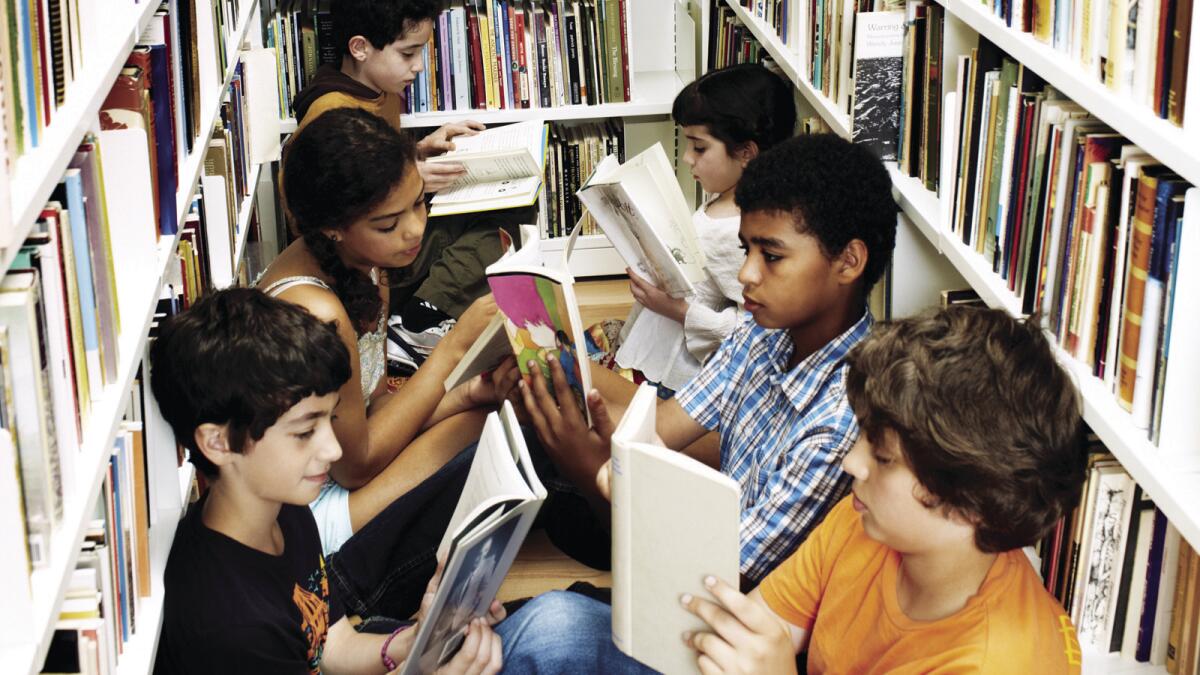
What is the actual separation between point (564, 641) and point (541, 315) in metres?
0.52

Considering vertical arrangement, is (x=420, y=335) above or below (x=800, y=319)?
below

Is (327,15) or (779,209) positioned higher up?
(327,15)

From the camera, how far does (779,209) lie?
177cm

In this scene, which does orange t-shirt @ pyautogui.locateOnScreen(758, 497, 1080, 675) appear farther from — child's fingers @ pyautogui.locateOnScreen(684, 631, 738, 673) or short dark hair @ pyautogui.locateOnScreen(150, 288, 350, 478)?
short dark hair @ pyautogui.locateOnScreen(150, 288, 350, 478)

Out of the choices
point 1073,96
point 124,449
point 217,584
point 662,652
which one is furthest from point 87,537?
point 1073,96

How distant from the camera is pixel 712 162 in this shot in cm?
274

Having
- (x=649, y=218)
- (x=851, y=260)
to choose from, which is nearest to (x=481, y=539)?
(x=851, y=260)

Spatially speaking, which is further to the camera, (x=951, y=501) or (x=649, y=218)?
(x=649, y=218)

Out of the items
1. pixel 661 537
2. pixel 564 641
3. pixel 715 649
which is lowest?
pixel 564 641

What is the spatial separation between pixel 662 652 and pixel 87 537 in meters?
0.63

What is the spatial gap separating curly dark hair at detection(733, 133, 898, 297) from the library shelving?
2.19 meters

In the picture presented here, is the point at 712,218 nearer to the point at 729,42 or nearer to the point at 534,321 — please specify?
the point at 534,321

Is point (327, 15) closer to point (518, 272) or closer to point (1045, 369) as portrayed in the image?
point (518, 272)

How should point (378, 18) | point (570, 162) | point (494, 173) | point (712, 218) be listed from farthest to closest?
point (570, 162), point (494, 173), point (378, 18), point (712, 218)
